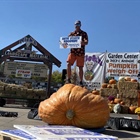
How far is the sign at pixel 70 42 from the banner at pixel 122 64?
5.21 m

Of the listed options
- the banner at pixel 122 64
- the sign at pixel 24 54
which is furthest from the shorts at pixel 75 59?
the banner at pixel 122 64

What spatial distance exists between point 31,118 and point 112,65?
7967mm

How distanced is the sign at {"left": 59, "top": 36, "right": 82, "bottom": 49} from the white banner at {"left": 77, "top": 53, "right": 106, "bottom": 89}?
5227mm

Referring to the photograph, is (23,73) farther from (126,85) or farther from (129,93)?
(129,93)

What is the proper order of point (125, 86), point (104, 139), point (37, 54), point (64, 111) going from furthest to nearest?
point (37, 54), point (125, 86), point (64, 111), point (104, 139)

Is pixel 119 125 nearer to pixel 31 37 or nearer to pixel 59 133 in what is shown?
pixel 59 133

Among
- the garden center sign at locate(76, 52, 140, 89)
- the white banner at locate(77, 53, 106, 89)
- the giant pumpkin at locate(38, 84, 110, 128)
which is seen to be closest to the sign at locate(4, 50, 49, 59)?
the garden center sign at locate(76, 52, 140, 89)

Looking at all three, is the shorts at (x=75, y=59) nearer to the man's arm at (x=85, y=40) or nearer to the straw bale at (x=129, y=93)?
the man's arm at (x=85, y=40)

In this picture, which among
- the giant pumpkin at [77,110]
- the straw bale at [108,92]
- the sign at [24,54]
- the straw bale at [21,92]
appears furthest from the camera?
the sign at [24,54]

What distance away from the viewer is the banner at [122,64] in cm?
1242

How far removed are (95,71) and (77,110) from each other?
9.46 m

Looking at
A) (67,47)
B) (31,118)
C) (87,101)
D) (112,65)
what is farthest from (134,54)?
(87,101)

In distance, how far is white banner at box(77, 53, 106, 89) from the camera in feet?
42.7

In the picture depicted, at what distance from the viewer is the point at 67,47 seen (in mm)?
7742
